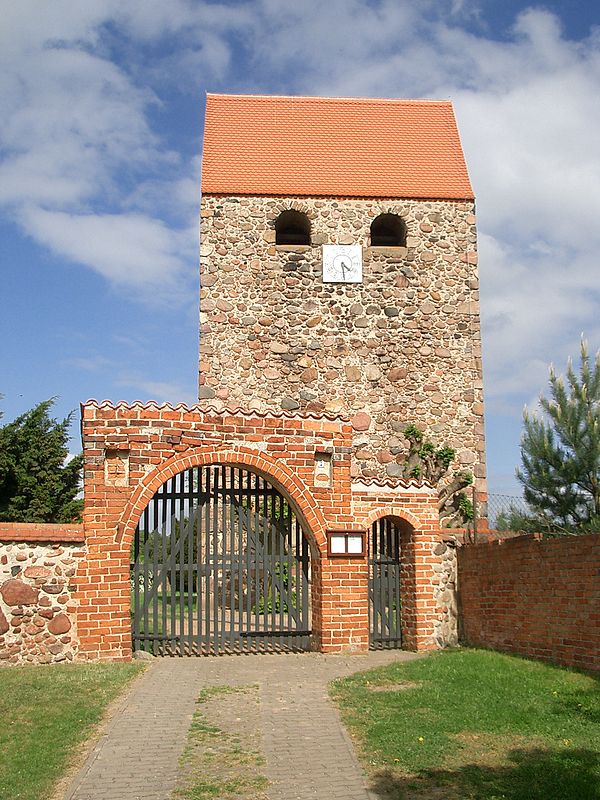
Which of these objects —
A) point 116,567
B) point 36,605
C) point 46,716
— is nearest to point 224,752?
point 46,716

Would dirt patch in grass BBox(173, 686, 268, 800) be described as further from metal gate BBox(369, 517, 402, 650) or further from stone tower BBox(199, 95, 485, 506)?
stone tower BBox(199, 95, 485, 506)

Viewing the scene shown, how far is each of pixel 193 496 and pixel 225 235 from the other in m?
8.02

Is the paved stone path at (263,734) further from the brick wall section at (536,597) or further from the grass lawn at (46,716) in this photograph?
the brick wall section at (536,597)

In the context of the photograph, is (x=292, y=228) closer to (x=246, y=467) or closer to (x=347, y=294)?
(x=347, y=294)

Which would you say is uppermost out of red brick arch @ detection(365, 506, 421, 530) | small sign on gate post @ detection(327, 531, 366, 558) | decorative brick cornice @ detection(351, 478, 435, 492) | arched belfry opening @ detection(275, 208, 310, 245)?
arched belfry opening @ detection(275, 208, 310, 245)

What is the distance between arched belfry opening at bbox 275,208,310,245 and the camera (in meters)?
18.8

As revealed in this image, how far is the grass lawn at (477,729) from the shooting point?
5.71 meters

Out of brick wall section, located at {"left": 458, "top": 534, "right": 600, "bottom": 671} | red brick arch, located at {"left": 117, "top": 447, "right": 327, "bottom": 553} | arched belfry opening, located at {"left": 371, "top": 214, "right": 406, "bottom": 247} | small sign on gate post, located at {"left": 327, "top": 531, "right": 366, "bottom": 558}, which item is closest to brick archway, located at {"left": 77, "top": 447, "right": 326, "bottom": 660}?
red brick arch, located at {"left": 117, "top": 447, "right": 327, "bottom": 553}

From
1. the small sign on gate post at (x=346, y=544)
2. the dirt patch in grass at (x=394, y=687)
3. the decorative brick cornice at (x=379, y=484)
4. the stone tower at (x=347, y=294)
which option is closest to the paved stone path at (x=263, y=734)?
the dirt patch in grass at (x=394, y=687)

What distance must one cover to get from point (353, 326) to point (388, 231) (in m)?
3.38

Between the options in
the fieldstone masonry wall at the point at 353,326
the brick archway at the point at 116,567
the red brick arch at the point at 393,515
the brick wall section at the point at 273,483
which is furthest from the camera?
the fieldstone masonry wall at the point at 353,326

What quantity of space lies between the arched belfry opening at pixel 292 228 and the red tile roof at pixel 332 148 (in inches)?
21.9

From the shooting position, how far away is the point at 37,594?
11.0 m

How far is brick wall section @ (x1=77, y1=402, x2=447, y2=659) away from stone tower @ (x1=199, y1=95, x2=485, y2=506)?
430 cm
